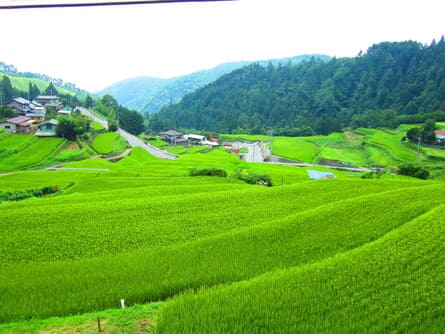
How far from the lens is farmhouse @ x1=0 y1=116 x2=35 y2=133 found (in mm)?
33719

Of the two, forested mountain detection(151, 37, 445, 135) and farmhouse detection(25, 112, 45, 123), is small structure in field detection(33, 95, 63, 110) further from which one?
forested mountain detection(151, 37, 445, 135)

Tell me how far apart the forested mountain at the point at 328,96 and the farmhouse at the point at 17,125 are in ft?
93.5

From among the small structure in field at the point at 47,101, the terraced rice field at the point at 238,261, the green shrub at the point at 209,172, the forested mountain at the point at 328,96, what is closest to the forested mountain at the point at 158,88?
the forested mountain at the point at 328,96

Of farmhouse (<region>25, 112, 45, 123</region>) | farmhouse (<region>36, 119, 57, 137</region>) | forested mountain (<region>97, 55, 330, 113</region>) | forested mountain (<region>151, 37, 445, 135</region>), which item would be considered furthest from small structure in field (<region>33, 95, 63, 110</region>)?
forested mountain (<region>97, 55, 330, 113</region>)

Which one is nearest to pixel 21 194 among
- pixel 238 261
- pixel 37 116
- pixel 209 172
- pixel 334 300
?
pixel 209 172

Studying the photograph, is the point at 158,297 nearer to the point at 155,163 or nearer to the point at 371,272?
the point at 371,272

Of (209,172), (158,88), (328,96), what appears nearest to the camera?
(209,172)

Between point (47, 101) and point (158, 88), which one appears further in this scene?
point (158, 88)

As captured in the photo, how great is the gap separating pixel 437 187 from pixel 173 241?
330 inches

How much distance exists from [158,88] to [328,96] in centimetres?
9990

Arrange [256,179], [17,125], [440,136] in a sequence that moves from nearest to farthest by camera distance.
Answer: [256,179] → [17,125] → [440,136]

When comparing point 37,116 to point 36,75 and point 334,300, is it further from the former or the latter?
point 36,75

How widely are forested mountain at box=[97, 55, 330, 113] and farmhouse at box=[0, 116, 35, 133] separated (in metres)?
→ 68.3

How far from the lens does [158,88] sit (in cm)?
15538
